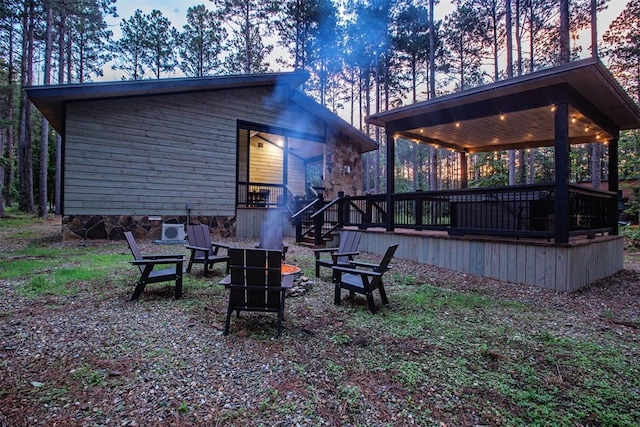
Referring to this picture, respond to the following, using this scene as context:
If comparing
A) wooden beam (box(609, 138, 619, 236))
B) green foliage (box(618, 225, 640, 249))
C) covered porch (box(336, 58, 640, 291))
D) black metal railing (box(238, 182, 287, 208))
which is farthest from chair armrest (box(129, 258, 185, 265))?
green foliage (box(618, 225, 640, 249))

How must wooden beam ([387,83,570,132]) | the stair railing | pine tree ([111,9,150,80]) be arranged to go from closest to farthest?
wooden beam ([387,83,570,132])
the stair railing
pine tree ([111,9,150,80])

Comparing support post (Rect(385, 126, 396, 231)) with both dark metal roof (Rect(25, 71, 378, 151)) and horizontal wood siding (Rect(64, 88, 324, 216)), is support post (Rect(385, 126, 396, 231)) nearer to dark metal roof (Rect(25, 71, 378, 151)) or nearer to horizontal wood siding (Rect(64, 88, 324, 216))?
dark metal roof (Rect(25, 71, 378, 151))

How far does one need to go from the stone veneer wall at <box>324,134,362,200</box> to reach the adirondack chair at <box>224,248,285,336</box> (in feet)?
32.5

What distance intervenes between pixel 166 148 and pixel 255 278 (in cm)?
769

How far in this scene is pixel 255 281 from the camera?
3.25 metres

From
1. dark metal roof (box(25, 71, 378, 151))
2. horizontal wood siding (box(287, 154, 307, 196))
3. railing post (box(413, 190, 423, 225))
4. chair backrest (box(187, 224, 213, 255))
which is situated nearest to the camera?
chair backrest (box(187, 224, 213, 255))

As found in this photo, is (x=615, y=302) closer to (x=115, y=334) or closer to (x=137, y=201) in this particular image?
(x=115, y=334)

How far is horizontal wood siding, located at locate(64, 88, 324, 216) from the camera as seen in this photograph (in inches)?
330

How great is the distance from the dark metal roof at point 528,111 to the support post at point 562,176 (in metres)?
0.28

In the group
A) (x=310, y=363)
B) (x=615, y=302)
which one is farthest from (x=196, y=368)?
(x=615, y=302)

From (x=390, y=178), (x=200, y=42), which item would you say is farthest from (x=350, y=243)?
(x=200, y=42)

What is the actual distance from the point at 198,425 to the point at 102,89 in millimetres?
8717

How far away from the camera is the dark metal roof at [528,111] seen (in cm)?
506

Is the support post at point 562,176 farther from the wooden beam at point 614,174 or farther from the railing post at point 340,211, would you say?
the railing post at point 340,211
